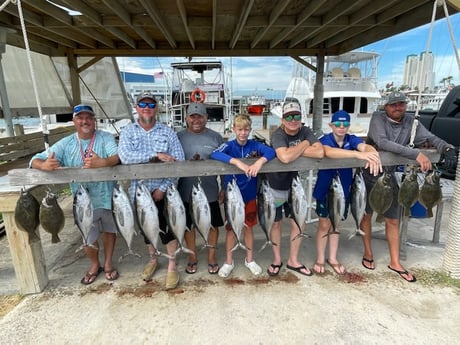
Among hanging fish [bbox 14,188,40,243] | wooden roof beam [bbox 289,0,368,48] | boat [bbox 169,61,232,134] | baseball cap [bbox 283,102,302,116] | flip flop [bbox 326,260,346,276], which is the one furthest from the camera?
boat [bbox 169,61,232,134]

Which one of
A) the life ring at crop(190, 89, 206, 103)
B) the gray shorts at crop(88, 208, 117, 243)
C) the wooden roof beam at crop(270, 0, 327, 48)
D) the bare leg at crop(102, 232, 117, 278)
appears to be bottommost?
the bare leg at crop(102, 232, 117, 278)

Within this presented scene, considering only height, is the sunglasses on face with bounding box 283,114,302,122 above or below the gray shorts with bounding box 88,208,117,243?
above

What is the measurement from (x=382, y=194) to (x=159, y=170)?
2106 mm

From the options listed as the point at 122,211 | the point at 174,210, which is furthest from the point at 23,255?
the point at 174,210

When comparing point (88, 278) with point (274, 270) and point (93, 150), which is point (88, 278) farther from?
point (274, 270)

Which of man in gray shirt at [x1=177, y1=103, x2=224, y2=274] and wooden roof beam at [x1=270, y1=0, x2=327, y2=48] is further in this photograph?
wooden roof beam at [x1=270, y1=0, x2=327, y2=48]

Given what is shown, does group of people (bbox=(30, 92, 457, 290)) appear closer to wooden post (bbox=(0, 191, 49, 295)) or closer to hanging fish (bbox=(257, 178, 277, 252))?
hanging fish (bbox=(257, 178, 277, 252))

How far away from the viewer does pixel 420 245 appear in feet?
13.0

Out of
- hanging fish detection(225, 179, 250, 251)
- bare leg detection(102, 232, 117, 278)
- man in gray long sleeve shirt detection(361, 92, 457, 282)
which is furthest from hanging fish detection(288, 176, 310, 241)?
bare leg detection(102, 232, 117, 278)

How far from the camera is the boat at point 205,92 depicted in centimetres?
1312

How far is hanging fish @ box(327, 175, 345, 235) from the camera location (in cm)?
287

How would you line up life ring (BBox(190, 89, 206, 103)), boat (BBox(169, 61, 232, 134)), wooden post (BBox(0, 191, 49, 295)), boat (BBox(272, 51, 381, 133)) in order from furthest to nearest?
boat (BBox(272, 51, 381, 133)), boat (BBox(169, 61, 232, 134)), life ring (BBox(190, 89, 206, 103)), wooden post (BBox(0, 191, 49, 295))

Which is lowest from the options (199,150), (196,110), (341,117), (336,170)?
(336,170)

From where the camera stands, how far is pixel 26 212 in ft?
8.19
